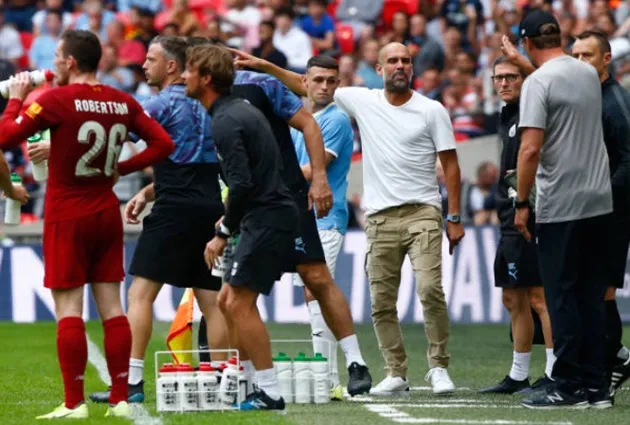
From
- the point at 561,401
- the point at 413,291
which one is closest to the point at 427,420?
the point at 561,401

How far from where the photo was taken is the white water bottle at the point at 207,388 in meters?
9.05

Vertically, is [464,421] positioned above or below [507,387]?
below

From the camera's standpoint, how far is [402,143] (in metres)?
10.7

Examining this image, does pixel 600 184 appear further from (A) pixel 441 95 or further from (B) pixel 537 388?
(A) pixel 441 95

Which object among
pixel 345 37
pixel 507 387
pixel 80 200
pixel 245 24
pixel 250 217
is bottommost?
pixel 507 387

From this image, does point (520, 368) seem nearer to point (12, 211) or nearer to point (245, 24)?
point (12, 211)

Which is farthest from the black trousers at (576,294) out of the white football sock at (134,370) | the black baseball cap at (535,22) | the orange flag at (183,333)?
the orange flag at (183,333)

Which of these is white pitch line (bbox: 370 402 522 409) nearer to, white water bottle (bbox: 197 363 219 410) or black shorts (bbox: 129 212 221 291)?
white water bottle (bbox: 197 363 219 410)

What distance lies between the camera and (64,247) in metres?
8.64

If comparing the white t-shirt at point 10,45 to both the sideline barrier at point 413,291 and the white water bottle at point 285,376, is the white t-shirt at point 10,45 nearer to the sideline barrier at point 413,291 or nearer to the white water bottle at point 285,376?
the sideline barrier at point 413,291

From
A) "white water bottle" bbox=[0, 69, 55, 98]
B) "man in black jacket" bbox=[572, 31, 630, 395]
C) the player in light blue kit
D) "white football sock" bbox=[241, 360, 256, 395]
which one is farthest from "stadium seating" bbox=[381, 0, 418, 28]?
"white water bottle" bbox=[0, 69, 55, 98]

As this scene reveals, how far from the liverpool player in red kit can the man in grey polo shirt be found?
239 cm

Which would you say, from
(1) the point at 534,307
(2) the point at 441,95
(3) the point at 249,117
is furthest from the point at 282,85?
(2) the point at 441,95

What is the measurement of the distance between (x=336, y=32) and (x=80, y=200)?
52.0 ft
